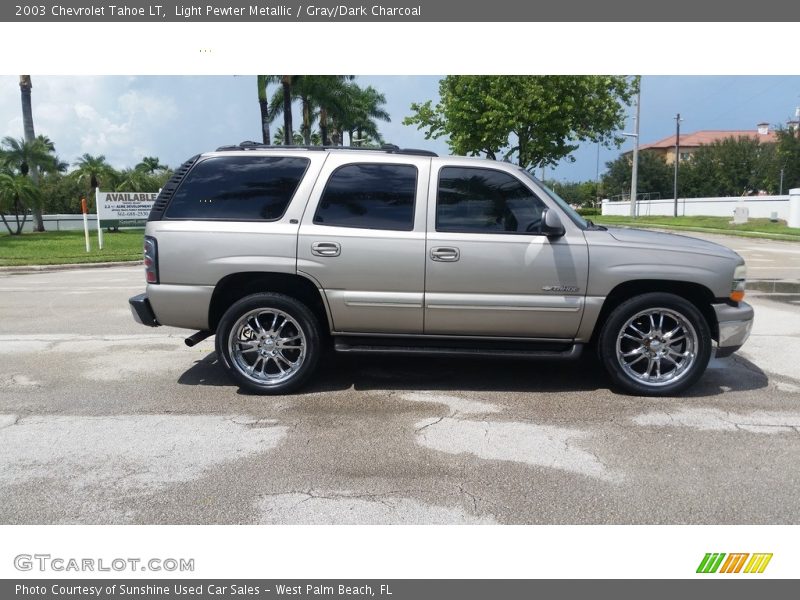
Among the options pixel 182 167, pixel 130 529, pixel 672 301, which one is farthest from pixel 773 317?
pixel 130 529

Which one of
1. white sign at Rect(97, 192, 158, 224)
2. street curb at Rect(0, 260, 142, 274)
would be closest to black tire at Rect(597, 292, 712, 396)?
street curb at Rect(0, 260, 142, 274)

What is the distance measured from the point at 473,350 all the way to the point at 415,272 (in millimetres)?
820

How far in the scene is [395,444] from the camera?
411 cm

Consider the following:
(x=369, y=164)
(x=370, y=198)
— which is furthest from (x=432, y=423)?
(x=369, y=164)

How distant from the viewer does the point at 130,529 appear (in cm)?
308

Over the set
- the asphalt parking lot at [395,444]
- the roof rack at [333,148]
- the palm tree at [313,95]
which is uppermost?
the palm tree at [313,95]

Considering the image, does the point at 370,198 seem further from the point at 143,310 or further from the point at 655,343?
the point at 655,343

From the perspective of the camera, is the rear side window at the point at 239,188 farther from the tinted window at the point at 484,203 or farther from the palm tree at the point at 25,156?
the palm tree at the point at 25,156

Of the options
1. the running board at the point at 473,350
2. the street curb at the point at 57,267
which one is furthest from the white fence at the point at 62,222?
the running board at the point at 473,350

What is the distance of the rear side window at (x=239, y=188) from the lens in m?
5.10

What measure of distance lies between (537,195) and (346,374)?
241 centimetres

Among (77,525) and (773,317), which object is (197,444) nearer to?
(77,525)

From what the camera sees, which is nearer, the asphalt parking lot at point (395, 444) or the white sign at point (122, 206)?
the asphalt parking lot at point (395, 444)

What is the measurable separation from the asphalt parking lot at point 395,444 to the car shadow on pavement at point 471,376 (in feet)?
0.09
